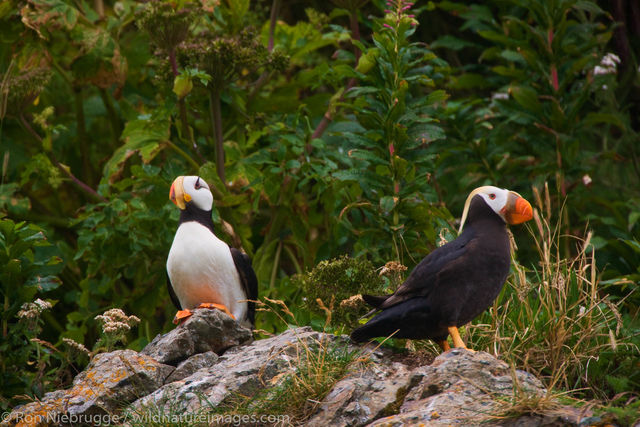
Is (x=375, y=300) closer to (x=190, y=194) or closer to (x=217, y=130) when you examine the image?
(x=190, y=194)

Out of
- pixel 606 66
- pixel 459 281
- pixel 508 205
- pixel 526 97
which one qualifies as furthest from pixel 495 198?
pixel 606 66

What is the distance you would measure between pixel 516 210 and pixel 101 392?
2.00 m

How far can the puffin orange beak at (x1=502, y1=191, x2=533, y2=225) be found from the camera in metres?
3.15

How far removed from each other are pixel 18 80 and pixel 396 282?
2817 mm

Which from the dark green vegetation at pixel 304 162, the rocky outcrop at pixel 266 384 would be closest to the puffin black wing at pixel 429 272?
the rocky outcrop at pixel 266 384

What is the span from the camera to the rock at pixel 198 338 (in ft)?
11.6

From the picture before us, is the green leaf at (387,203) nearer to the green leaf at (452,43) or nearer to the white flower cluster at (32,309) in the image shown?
the white flower cluster at (32,309)

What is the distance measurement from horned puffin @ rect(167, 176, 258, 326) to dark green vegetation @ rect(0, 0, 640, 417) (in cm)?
42

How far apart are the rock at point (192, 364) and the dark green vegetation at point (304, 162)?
0.66 metres

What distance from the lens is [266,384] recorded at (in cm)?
319

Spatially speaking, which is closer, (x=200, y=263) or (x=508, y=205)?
(x=508, y=205)

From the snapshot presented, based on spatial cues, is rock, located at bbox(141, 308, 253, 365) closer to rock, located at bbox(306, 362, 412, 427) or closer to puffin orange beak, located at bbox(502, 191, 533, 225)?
rock, located at bbox(306, 362, 412, 427)

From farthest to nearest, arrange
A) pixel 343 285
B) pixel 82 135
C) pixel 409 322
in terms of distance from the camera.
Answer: pixel 82 135
pixel 343 285
pixel 409 322

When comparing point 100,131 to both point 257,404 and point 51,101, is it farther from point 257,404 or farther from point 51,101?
point 257,404
